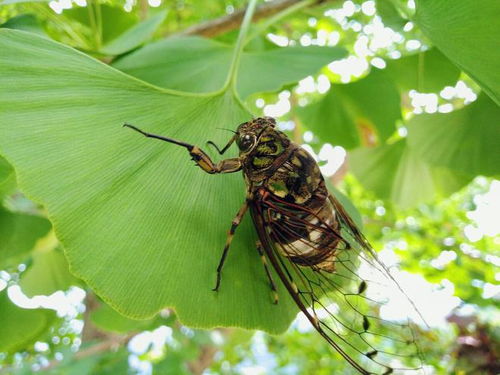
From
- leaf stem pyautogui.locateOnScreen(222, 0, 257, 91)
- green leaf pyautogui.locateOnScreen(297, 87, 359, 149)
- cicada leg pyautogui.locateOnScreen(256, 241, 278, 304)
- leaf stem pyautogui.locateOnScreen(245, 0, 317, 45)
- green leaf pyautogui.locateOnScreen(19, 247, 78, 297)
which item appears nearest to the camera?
cicada leg pyautogui.locateOnScreen(256, 241, 278, 304)

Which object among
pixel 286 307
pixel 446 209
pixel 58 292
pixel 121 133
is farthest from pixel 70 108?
pixel 446 209

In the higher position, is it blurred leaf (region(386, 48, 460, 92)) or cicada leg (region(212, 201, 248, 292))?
blurred leaf (region(386, 48, 460, 92))

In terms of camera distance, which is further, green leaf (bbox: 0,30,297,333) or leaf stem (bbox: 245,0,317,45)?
leaf stem (bbox: 245,0,317,45)

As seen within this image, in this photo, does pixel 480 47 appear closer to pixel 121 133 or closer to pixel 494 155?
pixel 494 155

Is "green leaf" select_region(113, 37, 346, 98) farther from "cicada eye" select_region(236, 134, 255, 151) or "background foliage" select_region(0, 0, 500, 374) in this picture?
"cicada eye" select_region(236, 134, 255, 151)

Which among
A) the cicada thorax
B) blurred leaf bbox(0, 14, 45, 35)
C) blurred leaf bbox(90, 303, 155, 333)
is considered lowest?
blurred leaf bbox(90, 303, 155, 333)

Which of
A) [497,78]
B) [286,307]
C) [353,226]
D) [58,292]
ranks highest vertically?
[497,78]

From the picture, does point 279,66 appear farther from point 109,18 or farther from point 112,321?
point 112,321

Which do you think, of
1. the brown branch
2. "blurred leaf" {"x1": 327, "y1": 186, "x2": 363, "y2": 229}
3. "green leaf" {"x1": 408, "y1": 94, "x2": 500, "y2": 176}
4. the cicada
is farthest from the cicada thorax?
the brown branch
